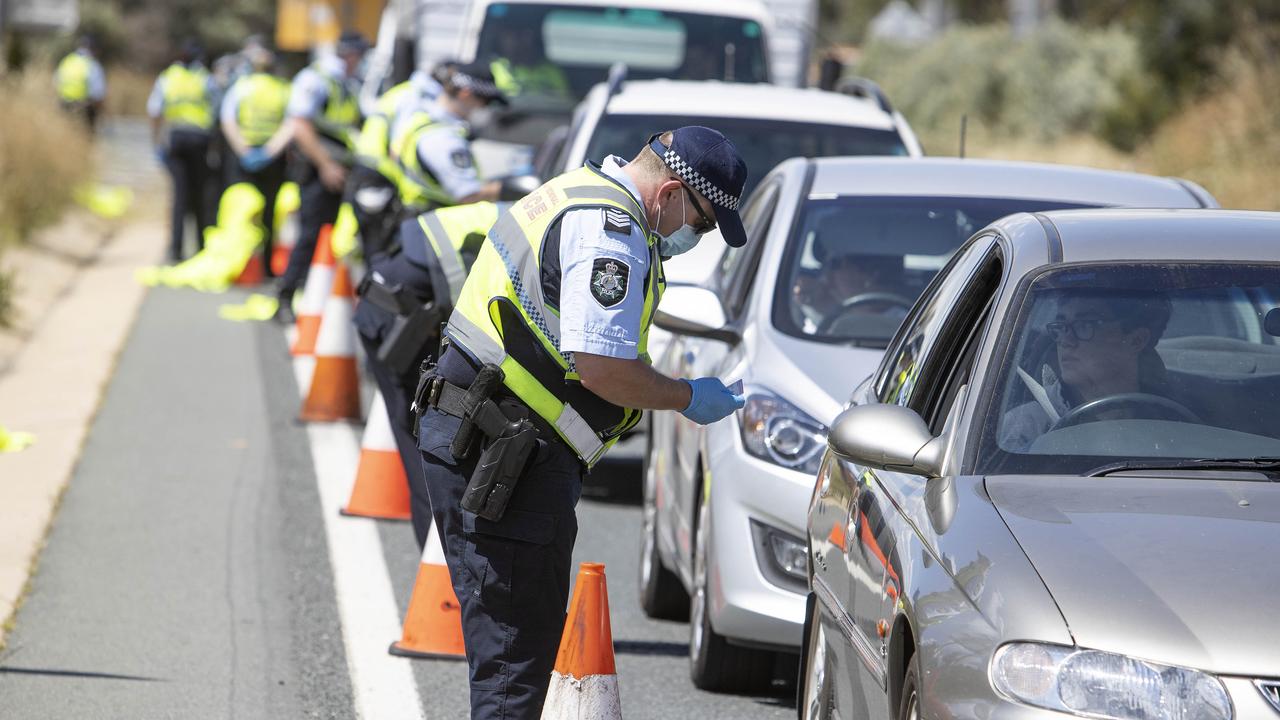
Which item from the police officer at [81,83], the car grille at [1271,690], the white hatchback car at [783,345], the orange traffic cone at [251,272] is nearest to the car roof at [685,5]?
the orange traffic cone at [251,272]

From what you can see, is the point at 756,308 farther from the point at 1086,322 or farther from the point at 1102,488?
the point at 1102,488

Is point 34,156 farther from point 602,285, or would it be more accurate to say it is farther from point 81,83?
point 602,285

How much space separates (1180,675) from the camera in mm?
3127

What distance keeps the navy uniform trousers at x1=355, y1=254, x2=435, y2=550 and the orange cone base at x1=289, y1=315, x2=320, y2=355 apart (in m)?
5.41

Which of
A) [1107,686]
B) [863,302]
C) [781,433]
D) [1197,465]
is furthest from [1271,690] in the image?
[863,302]

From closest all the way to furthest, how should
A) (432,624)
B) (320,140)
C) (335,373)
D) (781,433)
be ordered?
1. (781,433)
2. (432,624)
3. (335,373)
4. (320,140)

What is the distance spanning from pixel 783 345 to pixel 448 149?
12.4 feet

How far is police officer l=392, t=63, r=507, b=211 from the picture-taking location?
9805mm

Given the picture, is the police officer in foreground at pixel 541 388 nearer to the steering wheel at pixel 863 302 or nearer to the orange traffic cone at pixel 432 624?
the orange traffic cone at pixel 432 624

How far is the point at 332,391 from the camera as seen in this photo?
1091 centimetres

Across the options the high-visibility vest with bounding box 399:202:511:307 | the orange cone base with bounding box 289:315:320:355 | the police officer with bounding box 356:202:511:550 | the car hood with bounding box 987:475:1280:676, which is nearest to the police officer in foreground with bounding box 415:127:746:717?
the car hood with bounding box 987:475:1280:676

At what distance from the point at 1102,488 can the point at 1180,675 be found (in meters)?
0.76

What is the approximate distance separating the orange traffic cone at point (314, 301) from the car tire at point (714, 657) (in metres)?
6.80

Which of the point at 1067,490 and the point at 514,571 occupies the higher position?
the point at 1067,490
